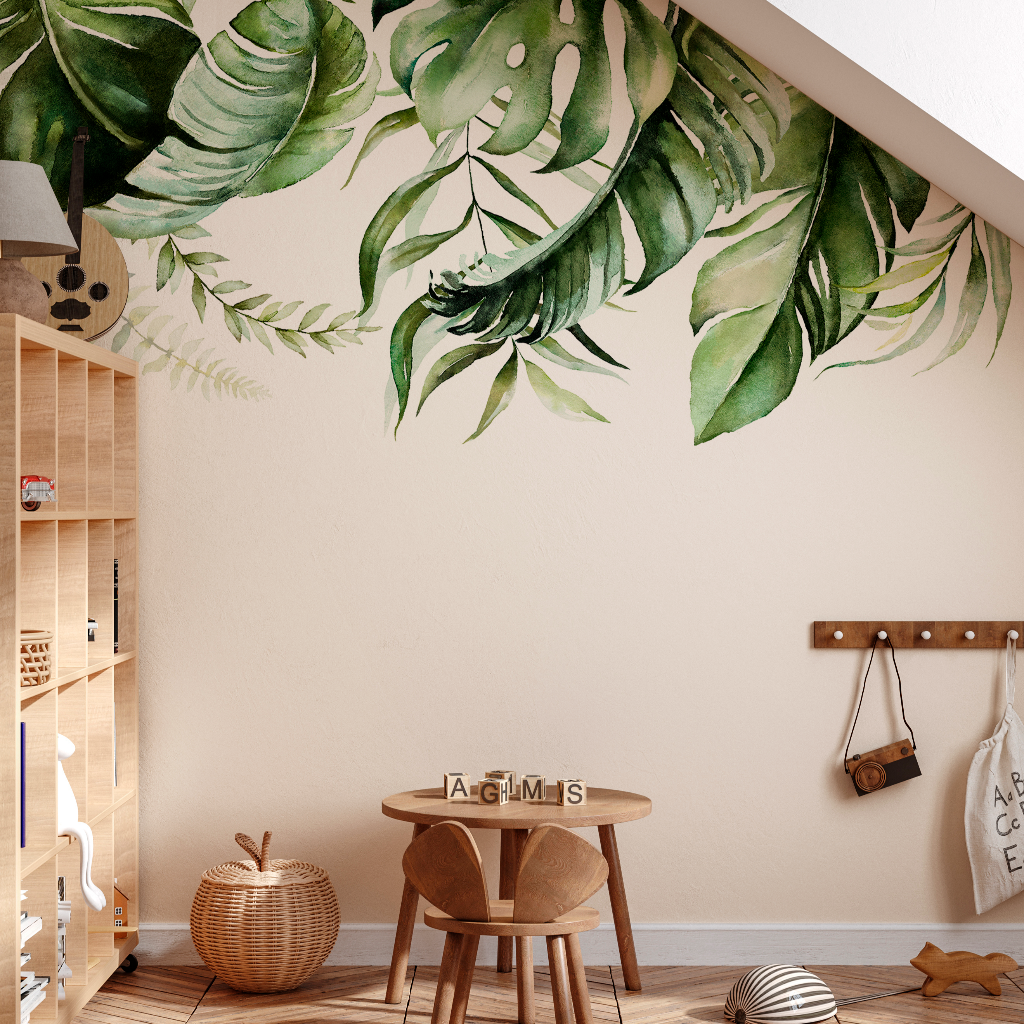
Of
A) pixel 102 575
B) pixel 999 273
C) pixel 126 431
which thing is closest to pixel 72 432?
pixel 126 431

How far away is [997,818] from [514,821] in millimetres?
1457

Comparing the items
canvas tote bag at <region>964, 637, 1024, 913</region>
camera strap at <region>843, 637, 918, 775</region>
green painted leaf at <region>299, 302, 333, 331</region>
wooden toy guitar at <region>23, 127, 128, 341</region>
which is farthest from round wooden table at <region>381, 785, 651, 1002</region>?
wooden toy guitar at <region>23, 127, 128, 341</region>

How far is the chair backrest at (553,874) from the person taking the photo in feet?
7.15

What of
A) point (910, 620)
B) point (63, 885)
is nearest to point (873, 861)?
point (910, 620)

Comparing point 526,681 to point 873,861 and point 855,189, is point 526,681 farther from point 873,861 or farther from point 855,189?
point 855,189

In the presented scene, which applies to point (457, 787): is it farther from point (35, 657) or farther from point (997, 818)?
point (997, 818)

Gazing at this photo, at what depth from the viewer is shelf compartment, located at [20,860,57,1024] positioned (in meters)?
2.43

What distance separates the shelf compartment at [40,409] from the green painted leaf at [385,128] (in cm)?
109

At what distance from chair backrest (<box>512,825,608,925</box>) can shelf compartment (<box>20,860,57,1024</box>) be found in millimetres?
1073

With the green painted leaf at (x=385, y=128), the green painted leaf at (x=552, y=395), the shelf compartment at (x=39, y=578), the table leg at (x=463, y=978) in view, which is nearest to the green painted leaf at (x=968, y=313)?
the green painted leaf at (x=552, y=395)

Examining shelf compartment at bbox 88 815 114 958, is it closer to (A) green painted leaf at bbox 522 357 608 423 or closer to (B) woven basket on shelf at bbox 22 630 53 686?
(B) woven basket on shelf at bbox 22 630 53 686

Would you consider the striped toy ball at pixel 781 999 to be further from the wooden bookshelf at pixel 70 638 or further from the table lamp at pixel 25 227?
the table lamp at pixel 25 227

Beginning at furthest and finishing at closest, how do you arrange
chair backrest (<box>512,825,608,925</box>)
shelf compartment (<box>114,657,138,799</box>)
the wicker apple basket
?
shelf compartment (<box>114,657,138,799</box>), the wicker apple basket, chair backrest (<box>512,825,608,925</box>)

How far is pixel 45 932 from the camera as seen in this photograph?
243cm
